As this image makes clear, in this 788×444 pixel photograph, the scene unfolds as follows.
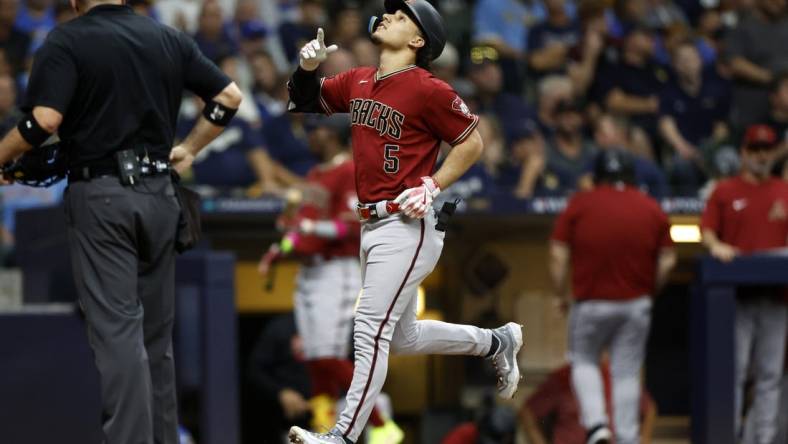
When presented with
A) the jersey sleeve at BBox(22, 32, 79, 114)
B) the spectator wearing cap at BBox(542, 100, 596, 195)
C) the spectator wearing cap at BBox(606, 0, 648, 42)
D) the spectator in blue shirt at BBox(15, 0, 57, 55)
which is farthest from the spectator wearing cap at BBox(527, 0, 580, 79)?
the jersey sleeve at BBox(22, 32, 79, 114)

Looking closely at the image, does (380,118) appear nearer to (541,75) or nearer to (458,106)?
(458,106)

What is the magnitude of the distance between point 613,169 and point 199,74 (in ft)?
12.3

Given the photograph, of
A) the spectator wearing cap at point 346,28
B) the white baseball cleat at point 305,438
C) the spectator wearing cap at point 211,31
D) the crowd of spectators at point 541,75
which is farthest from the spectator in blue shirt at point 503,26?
the white baseball cleat at point 305,438

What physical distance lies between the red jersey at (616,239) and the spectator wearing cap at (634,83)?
10.3ft

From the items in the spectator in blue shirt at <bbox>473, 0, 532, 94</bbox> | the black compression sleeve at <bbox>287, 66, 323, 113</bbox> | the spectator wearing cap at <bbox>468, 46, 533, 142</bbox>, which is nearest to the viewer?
the black compression sleeve at <bbox>287, 66, 323, 113</bbox>

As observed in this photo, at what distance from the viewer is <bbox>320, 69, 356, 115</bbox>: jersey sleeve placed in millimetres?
5469

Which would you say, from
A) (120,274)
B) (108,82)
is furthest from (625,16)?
(120,274)

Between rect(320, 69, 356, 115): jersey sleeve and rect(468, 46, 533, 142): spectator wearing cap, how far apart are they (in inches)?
229

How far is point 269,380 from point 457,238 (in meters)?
1.81

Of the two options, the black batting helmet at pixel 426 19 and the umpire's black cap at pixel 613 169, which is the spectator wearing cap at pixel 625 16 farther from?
the black batting helmet at pixel 426 19

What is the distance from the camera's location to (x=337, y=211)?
843 cm

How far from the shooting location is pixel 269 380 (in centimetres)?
966

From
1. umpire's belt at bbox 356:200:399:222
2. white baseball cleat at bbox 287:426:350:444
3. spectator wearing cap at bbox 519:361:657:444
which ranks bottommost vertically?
spectator wearing cap at bbox 519:361:657:444

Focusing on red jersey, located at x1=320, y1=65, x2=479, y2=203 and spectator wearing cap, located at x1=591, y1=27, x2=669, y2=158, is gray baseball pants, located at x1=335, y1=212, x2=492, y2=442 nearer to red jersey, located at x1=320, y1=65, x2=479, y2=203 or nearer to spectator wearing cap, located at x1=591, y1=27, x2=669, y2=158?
red jersey, located at x1=320, y1=65, x2=479, y2=203
